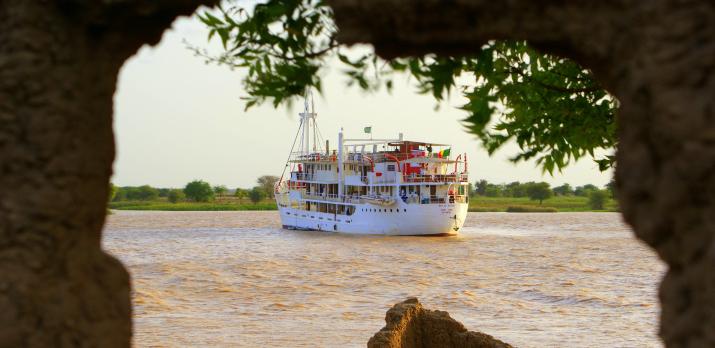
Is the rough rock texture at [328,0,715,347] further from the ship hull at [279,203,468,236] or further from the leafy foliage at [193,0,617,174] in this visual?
the ship hull at [279,203,468,236]

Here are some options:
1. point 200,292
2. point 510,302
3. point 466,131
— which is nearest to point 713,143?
point 466,131

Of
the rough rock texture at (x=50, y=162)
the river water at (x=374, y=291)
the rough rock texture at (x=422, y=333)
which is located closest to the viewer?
the rough rock texture at (x=50, y=162)

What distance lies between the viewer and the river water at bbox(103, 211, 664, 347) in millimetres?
12727

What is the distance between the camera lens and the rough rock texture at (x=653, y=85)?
1.81 m

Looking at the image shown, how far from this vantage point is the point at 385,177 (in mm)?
39281

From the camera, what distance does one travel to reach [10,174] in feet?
8.31

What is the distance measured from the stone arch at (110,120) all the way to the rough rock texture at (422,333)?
322 centimetres

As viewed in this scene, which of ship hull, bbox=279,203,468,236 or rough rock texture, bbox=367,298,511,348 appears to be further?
ship hull, bbox=279,203,468,236

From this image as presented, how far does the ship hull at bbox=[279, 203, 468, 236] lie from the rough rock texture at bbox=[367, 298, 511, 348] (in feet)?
105

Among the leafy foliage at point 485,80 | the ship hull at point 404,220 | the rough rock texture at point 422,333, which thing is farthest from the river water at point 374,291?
the leafy foliage at point 485,80

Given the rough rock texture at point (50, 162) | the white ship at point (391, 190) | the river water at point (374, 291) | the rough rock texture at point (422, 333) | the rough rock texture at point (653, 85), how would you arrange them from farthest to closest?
1. the white ship at point (391, 190)
2. the river water at point (374, 291)
3. the rough rock texture at point (422, 333)
4. the rough rock texture at point (50, 162)
5. the rough rock texture at point (653, 85)

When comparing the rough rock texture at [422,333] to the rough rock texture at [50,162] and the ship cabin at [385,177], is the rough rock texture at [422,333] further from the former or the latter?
the ship cabin at [385,177]

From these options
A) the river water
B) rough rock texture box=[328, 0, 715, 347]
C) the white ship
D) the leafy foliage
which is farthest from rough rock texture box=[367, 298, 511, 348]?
the white ship

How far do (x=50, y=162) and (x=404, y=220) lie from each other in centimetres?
3632
